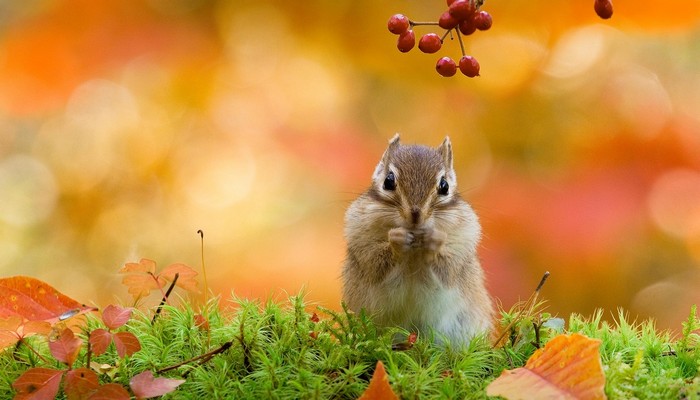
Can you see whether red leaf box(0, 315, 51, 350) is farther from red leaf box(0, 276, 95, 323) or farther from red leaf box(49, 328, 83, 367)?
red leaf box(49, 328, 83, 367)

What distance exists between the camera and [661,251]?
438 centimetres

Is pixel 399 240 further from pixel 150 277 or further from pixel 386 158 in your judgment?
pixel 150 277

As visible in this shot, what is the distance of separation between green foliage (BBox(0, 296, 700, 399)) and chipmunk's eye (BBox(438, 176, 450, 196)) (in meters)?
0.43

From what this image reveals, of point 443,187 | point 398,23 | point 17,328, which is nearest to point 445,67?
point 398,23

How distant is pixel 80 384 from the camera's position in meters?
1.95

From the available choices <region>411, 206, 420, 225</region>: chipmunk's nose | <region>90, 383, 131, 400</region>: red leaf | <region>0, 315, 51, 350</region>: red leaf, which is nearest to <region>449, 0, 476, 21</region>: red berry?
<region>411, 206, 420, 225</region>: chipmunk's nose

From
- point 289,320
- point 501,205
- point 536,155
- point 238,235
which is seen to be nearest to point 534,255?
point 501,205

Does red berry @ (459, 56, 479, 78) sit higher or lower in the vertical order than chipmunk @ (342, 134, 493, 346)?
higher

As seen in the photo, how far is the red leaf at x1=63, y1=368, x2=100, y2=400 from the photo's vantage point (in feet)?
6.40

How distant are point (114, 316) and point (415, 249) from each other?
89 cm

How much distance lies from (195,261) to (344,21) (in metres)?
1.47

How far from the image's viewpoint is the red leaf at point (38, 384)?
196 cm

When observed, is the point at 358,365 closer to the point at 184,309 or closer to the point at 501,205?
the point at 184,309

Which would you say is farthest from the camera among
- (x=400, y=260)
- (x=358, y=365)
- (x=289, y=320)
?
(x=400, y=260)
